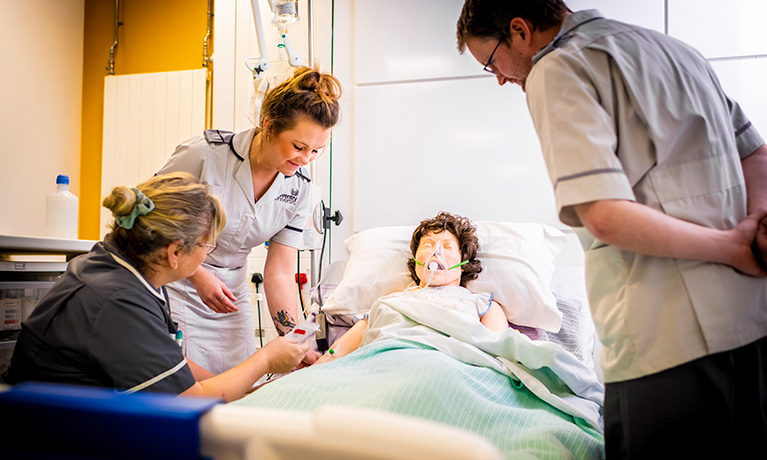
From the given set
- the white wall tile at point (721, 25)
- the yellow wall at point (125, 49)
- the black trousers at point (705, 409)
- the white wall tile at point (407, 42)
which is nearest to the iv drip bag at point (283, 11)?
the white wall tile at point (407, 42)

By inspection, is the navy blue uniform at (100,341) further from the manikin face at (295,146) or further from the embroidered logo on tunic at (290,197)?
the embroidered logo on tunic at (290,197)

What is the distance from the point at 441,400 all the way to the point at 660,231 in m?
0.57

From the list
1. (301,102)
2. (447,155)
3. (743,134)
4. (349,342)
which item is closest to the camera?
(743,134)

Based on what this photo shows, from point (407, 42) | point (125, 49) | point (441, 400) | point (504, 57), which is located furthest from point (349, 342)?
point (125, 49)

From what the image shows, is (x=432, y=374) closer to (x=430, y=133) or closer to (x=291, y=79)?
(x=291, y=79)

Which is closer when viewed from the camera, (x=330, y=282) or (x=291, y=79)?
(x=291, y=79)

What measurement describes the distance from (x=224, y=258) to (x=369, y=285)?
0.59 metres

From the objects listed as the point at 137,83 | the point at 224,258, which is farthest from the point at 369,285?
the point at 137,83

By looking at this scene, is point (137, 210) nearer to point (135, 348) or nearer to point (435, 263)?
point (135, 348)

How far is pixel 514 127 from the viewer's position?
8.48 feet

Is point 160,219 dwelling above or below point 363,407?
above

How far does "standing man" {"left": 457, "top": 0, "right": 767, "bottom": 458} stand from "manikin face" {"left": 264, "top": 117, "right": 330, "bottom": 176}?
953 millimetres

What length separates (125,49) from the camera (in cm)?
376

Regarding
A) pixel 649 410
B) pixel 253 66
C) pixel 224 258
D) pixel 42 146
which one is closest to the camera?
pixel 649 410
